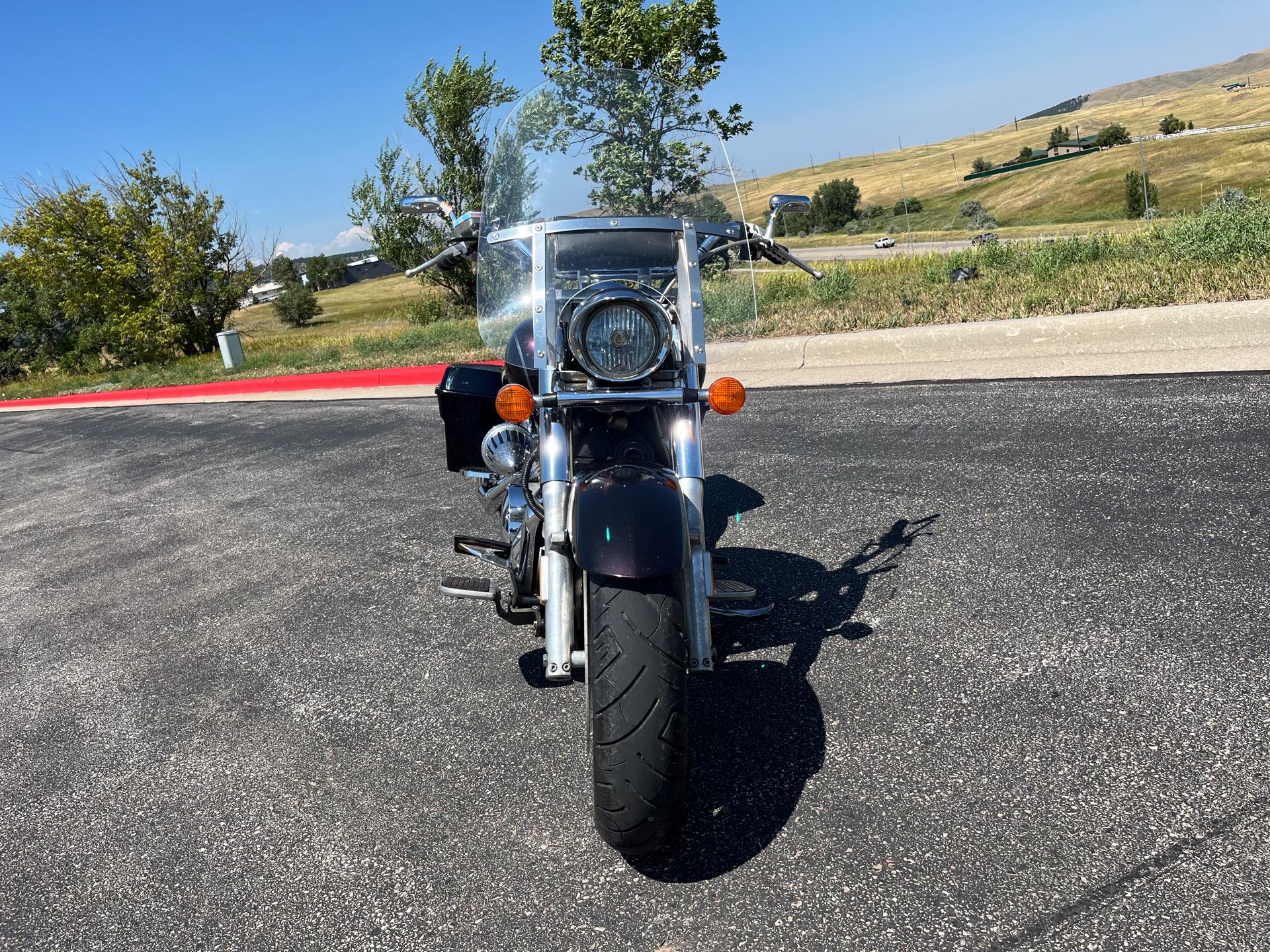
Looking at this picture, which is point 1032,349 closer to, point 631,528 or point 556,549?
point 556,549

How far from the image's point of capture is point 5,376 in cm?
3356

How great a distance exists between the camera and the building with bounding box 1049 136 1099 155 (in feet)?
242

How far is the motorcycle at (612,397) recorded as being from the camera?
2553 mm

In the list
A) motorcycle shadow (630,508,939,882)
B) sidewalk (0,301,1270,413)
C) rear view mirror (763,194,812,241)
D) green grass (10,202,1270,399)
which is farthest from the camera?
green grass (10,202,1270,399)

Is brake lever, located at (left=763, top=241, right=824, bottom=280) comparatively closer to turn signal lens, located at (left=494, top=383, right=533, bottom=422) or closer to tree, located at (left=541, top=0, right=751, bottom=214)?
tree, located at (left=541, top=0, right=751, bottom=214)

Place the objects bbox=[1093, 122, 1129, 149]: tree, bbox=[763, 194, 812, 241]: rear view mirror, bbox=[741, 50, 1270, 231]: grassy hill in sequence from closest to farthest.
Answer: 1. bbox=[763, 194, 812, 241]: rear view mirror
2. bbox=[741, 50, 1270, 231]: grassy hill
3. bbox=[1093, 122, 1129, 149]: tree

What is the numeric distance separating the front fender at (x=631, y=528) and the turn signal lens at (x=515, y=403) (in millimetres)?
353

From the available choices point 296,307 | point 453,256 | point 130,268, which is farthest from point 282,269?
point 453,256

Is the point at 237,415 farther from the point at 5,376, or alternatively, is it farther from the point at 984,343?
the point at 5,376

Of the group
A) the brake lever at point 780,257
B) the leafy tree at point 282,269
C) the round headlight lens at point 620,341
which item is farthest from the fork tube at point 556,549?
the leafy tree at point 282,269

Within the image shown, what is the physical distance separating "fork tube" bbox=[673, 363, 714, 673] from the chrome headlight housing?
30 centimetres

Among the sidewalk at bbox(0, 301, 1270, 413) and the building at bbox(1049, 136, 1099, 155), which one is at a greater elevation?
the building at bbox(1049, 136, 1099, 155)

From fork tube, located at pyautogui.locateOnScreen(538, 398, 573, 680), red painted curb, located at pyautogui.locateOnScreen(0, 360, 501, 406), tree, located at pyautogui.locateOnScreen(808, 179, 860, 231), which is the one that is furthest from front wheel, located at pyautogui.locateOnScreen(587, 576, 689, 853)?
tree, located at pyautogui.locateOnScreen(808, 179, 860, 231)

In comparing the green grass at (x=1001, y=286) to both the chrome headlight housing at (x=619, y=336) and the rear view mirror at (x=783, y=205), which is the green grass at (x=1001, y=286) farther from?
the chrome headlight housing at (x=619, y=336)
